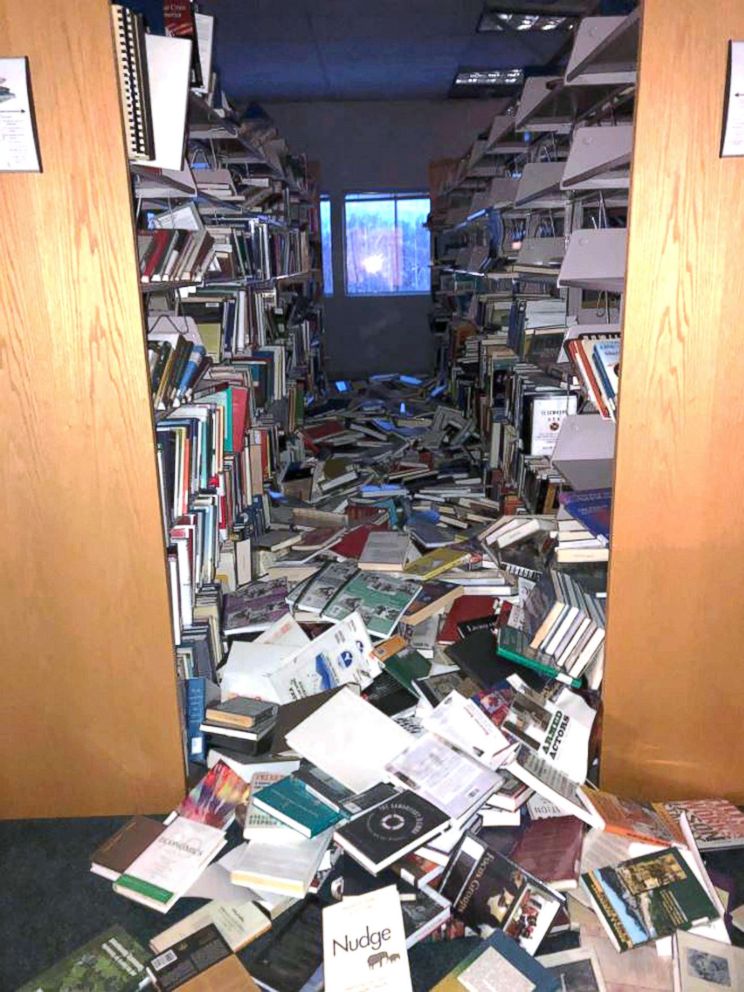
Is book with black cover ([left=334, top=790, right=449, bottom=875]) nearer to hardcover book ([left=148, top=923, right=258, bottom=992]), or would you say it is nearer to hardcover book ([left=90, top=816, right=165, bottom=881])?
hardcover book ([left=148, top=923, right=258, bottom=992])

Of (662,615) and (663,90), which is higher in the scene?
(663,90)

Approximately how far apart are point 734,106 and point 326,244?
838cm

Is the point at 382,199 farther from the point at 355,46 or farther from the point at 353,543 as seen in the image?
A: the point at 353,543

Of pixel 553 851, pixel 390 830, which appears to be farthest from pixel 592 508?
pixel 390 830

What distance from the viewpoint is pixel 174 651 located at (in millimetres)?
2072

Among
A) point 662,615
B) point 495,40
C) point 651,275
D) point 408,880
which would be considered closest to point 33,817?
point 408,880

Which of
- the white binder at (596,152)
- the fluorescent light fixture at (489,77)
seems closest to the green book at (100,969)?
the white binder at (596,152)

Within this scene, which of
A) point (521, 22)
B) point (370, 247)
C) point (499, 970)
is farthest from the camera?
point (370, 247)

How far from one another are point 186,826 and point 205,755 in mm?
267

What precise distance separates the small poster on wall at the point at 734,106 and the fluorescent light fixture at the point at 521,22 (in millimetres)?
4086

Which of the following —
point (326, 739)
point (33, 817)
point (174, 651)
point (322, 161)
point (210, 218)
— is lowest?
point (33, 817)

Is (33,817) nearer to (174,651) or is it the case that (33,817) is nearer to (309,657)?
(174,651)

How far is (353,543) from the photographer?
3662mm

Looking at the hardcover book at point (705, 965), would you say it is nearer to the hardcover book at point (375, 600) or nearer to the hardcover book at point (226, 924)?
the hardcover book at point (226, 924)
